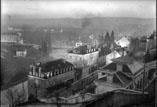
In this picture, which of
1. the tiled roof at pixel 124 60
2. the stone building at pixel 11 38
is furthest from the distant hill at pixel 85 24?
the tiled roof at pixel 124 60

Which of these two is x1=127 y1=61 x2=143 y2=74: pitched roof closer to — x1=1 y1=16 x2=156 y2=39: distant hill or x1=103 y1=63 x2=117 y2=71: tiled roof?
x1=103 y1=63 x2=117 y2=71: tiled roof

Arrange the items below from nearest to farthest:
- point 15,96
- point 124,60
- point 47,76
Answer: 1. point 47,76
2. point 15,96
3. point 124,60

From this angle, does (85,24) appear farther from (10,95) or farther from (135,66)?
(10,95)

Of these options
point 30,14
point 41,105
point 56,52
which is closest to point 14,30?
point 30,14

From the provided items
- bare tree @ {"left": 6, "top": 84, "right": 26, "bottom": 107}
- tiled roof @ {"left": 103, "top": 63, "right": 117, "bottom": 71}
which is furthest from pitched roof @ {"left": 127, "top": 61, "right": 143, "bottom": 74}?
bare tree @ {"left": 6, "top": 84, "right": 26, "bottom": 107}

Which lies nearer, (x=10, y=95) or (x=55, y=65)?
(x=55, y=65)

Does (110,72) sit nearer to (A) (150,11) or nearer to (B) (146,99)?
(B) (146,99)

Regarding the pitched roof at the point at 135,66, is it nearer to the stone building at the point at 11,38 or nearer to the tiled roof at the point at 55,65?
the tiled roof at the point at 55,65

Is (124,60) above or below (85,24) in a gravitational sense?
below

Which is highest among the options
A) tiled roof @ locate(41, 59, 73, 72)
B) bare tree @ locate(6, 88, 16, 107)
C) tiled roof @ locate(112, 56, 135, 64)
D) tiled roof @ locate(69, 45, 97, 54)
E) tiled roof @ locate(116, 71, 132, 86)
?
tiled roof @ locate(69, 45, 97, 54)

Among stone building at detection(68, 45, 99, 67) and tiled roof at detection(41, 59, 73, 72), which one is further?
stone building at detection(68, 45, 99, 67)

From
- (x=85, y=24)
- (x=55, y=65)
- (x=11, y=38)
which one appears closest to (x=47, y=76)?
(x=55, y=65)
